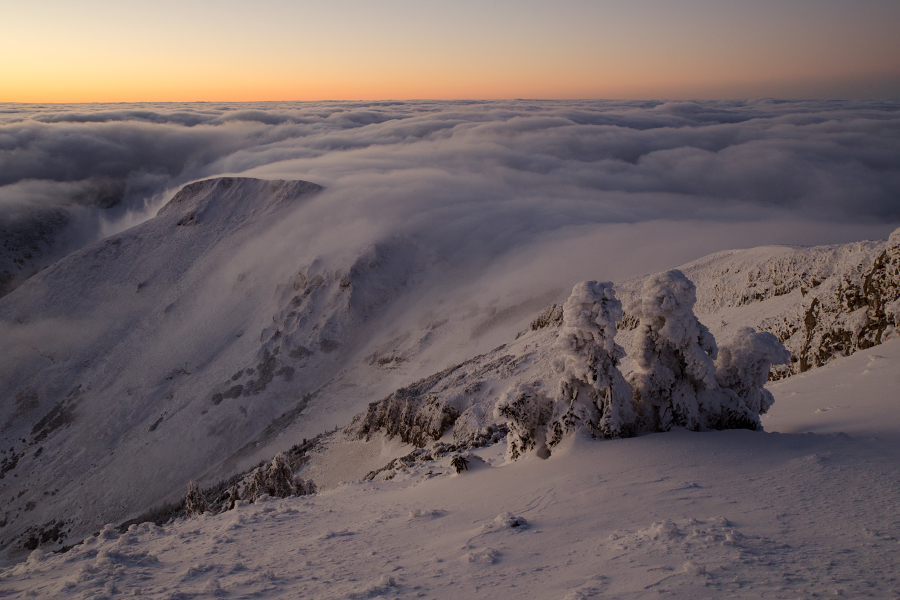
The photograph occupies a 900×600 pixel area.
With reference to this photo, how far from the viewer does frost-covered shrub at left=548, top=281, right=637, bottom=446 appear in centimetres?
1447

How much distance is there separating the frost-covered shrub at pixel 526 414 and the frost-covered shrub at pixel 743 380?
4952mm

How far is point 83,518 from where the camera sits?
41594mm

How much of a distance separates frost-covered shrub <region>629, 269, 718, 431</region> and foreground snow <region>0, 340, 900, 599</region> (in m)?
0.88

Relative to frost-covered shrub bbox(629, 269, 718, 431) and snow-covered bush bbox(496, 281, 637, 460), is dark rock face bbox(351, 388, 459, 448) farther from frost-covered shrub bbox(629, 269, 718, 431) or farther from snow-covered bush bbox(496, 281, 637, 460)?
frost-covered shrub bbox(629, 269, 718, 431)

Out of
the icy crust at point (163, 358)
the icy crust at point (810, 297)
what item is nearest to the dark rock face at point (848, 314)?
the icy crust at point (810, 297)

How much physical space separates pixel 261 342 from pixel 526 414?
51.9m

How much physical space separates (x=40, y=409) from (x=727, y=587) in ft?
232

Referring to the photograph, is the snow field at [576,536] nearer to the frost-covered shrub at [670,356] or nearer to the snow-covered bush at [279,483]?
the frost-covered shrub at [670,356]

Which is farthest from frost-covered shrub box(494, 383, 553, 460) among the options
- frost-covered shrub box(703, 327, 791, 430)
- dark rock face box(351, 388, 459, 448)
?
dark rock face box(351, 388, 459, 448)

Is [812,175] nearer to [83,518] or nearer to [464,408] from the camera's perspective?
[464,408]

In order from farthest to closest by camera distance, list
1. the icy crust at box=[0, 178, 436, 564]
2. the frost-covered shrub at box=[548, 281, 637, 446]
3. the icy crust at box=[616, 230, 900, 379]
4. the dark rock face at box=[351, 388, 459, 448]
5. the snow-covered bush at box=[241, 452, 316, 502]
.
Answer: the icy crust at box=[0, 178, 436, 564]
the dark rock face at box=[351, 388, 459, 448]
the snow-covered bush at box=[241, 452, 316, 502]
the icy crust at box=[616, 230, 900, 379]
the frost-covered shrub at box=[548, 281, 637, 446]

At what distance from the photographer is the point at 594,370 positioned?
14719mm

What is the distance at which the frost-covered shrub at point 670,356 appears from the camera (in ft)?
48.1

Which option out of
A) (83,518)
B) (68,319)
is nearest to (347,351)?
(83,518)
